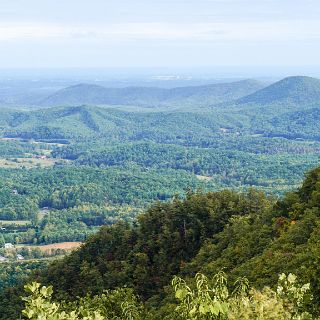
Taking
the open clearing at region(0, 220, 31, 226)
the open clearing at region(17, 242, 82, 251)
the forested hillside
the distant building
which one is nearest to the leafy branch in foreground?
the forested hillside

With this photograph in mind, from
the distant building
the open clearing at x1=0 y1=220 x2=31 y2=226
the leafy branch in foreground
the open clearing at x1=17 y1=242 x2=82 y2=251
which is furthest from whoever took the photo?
the open clearing at x1=0 y1=220 x2=31 y2=226

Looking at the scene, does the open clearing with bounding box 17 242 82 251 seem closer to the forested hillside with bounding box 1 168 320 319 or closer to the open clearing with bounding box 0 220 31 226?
the open clearing with bounding box 0 220 31 226

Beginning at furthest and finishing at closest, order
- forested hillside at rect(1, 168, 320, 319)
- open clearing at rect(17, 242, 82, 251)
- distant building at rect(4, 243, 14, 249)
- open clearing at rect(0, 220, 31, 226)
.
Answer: open clearing at rect(0, 220, 31, 226), distant building at rect(4, 243, 14, 249), open clearing at rect(17, 242, 82, 251), forested hillside at rect(1, 168, 320, 319)

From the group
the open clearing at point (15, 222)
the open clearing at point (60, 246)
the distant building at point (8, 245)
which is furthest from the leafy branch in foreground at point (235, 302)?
the open clearing at point (15, 222)

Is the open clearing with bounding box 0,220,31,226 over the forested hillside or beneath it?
beneath

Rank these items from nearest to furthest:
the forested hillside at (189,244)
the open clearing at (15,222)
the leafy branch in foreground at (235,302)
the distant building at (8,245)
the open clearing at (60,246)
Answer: the leafy branch in foreground at (235,302), the forested hillside at (189,244), the open clearing at (60,246), the distant building at (8,245), the open clearing at (15,222)

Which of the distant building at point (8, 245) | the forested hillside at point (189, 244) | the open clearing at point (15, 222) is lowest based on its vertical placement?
the open clearing at point (15, 222)

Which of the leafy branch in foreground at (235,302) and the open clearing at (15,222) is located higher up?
the leafy branch in foreground at (235,302)

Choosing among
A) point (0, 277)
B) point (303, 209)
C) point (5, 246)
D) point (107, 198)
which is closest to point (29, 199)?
point (107, 198)

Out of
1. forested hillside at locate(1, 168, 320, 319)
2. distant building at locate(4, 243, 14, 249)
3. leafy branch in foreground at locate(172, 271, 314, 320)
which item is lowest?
distant building at locate(4, 243, 14, 249)

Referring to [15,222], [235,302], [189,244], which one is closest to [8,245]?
[15,222]

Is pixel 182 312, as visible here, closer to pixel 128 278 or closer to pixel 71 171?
pixel 128 278

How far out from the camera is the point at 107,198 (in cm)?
16012

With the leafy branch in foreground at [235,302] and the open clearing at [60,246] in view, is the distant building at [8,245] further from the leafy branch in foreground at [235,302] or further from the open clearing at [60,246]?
the leafy branch in foreground at [235,302]
